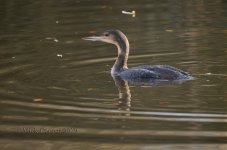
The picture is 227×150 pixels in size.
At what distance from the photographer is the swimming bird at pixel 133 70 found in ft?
43.9

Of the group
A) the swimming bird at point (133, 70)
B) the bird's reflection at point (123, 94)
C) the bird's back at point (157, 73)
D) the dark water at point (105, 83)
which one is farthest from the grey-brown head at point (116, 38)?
the bird's back at point (157, 73)

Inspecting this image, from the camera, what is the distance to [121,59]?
14836 mm

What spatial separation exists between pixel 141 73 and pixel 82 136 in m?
3.98

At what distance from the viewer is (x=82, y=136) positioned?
9.86m

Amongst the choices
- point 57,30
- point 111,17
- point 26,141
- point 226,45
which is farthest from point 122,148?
point 111,17

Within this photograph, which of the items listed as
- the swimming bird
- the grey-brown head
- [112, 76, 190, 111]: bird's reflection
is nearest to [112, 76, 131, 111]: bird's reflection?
[112, 76, 190, 111]: bird's reflection

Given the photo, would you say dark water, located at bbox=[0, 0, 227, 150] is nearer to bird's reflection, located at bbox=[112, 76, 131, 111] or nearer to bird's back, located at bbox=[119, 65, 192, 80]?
bird's reflection, located at bbox=[112, 76, 131, 111]

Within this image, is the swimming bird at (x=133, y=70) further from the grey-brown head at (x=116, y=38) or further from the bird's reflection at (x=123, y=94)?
the bird's reflection at (x=123, y=94)

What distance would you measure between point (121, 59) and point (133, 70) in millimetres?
979

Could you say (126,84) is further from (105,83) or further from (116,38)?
(116,38)

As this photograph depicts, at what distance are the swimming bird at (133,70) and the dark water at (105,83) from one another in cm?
24

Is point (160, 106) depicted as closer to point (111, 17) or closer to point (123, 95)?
point (123, 95)

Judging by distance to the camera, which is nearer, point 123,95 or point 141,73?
point 123,95

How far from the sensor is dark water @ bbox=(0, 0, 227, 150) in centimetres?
989
